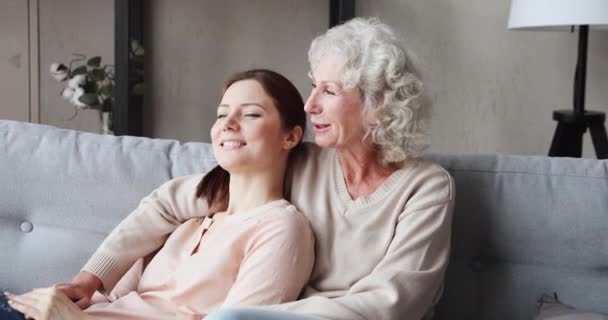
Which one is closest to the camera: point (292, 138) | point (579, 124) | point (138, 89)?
point (292, 138)

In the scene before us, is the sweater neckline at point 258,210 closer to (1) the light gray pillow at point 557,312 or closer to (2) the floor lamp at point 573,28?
(1) the light gray pillow at point 557,312

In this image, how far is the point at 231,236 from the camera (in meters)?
1.61

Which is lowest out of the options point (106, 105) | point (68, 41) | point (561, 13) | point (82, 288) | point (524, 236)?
point (82, 288)

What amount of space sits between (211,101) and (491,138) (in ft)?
3.64

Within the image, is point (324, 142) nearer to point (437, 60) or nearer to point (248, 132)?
point (248, 132)

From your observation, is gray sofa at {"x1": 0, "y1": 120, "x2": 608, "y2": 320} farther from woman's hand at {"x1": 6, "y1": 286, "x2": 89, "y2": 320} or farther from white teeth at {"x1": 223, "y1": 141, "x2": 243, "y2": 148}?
woman's hand at {"x1": 6, "y1": 286, "x2": 89, "y2": 320}

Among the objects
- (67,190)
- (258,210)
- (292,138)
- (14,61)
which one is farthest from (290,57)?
(258,210)

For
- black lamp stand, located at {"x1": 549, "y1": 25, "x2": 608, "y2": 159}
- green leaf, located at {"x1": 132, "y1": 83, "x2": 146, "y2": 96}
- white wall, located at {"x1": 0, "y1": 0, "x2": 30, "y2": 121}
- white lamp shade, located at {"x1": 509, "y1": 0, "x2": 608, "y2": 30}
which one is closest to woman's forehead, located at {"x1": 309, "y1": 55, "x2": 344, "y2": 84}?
white lamp shade, located at {"x1": 509, "y1": 0, "x2": 608, "y2": 30}

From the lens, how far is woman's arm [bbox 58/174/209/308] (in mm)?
1732

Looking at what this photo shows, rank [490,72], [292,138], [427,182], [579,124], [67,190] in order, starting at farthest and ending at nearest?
[490,72] < [579,124] < [67,190] < [292,138] < [427,182]

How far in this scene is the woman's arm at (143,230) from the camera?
1.73 m

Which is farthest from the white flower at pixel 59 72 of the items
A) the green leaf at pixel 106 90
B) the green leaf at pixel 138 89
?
the green leaf at pixel 138 89

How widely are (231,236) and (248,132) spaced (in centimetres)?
20

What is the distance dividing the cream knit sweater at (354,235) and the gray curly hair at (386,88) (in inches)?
2.1
